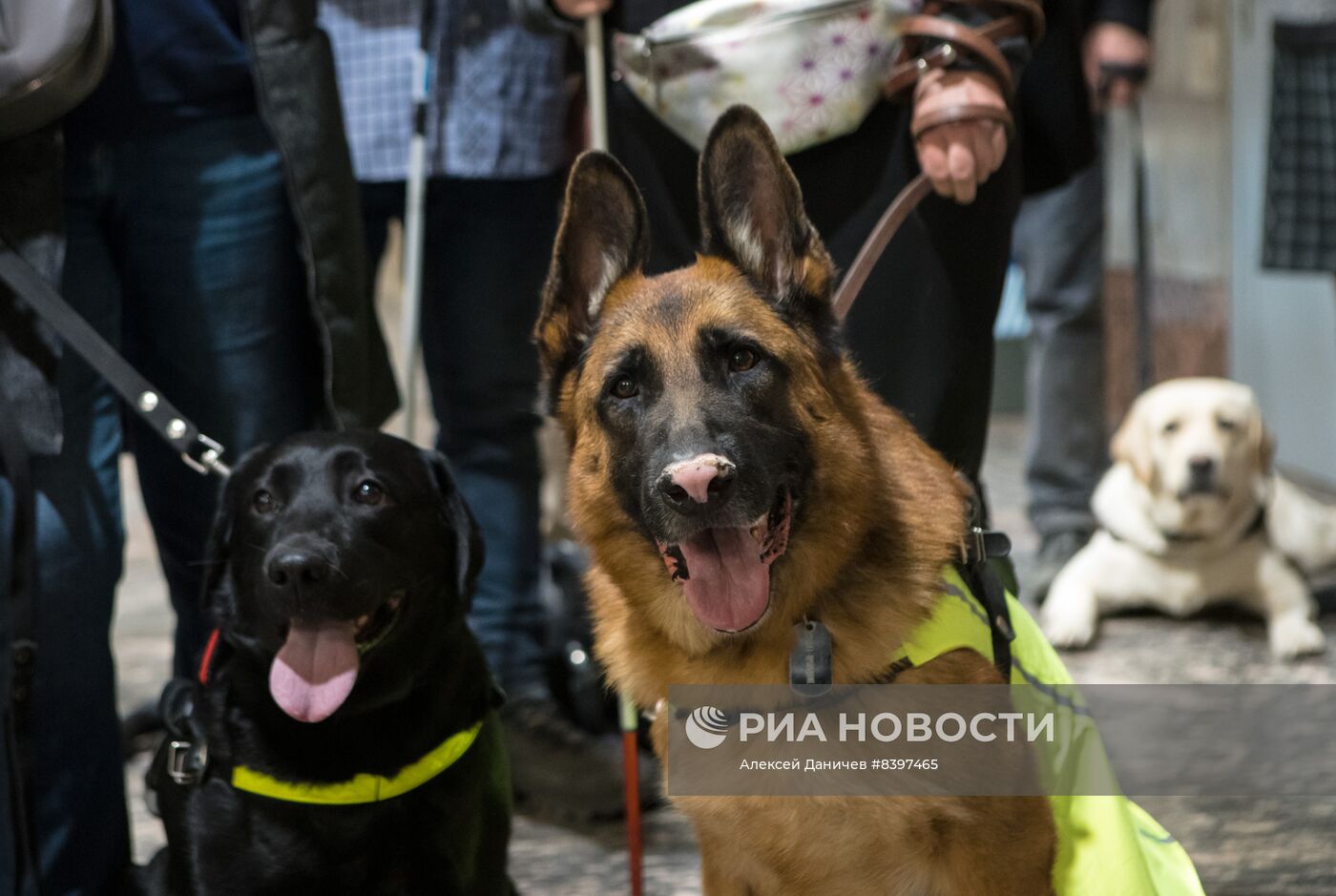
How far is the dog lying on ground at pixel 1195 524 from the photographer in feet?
13.1

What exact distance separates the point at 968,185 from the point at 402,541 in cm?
98

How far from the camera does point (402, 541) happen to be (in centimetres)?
196

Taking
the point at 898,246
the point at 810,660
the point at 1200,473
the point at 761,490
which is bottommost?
the point at 1200,473

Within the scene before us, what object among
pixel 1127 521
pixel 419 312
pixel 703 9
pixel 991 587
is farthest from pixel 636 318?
pixel 1127 521

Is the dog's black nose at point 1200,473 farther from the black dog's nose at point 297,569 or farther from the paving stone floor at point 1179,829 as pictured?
the black dog's nose at point 297,569

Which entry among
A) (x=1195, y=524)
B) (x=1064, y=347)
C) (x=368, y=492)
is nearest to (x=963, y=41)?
(x=368, y=492)

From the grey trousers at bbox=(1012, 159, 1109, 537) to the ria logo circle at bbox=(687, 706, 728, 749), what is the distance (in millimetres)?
2898

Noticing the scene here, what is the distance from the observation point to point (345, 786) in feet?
6.15

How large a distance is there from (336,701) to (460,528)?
35cm

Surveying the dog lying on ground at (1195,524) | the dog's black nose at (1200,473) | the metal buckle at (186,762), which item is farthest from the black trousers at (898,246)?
the dog's black nose at (1200,473)

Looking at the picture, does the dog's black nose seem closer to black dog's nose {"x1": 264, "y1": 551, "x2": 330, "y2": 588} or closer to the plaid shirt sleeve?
the plaid shirt sleeve

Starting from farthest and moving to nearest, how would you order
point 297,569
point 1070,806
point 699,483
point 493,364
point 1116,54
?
point 1116,54
point 493,364
point 297,569
point 1070,806
point 699,483

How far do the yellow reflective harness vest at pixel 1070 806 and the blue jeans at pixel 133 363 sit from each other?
4.07 feet

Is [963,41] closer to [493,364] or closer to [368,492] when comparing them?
[368,492]
